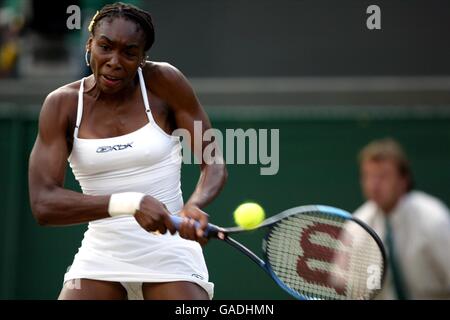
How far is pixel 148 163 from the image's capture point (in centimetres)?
402

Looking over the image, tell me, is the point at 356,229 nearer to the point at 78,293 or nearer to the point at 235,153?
the point at 78,293

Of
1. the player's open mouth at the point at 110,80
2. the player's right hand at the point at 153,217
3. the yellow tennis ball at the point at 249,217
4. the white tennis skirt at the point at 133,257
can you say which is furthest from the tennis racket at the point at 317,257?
the player's open mouth at the point at 110,80

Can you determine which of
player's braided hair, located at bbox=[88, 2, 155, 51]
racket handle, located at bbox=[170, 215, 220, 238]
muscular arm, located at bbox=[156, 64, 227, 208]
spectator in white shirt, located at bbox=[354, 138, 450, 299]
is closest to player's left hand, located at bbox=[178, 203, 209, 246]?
racket handle, located at bbox=[170, 215, 220, 238]

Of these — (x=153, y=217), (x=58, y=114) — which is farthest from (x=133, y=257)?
(x=58, y=114)

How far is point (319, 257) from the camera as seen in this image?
14.3ft

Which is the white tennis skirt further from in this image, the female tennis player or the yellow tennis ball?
the yellow tennis ball

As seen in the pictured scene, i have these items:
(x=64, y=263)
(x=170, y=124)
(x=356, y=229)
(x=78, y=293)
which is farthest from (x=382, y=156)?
(x=64, y=263)

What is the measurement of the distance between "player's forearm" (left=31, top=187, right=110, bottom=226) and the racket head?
0.68 metres

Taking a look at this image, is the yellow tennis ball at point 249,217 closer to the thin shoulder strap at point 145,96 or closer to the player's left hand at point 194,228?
the player's left hand at point 194,228

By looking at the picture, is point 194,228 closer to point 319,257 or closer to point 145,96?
point 145,96

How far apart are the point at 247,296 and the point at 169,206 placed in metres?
3.11

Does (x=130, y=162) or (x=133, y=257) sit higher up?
(x=130, y=162)

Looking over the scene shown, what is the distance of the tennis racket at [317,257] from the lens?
13.3 feet

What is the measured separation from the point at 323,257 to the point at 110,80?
3.87 feet
